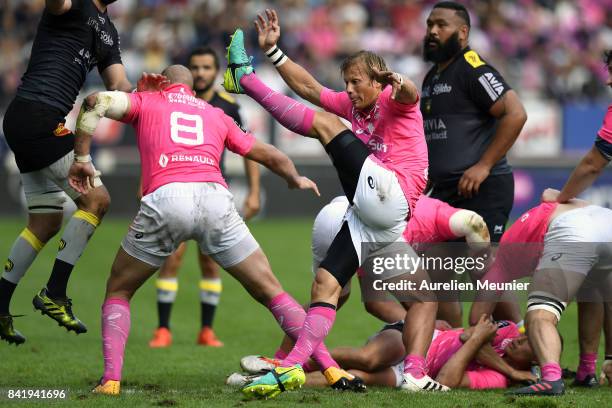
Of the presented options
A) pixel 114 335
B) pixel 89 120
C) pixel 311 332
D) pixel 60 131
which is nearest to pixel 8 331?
pixel 114 335

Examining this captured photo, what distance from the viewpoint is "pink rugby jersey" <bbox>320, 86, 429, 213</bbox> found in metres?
7.29

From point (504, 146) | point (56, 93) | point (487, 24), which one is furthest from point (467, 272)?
point (487, 24)

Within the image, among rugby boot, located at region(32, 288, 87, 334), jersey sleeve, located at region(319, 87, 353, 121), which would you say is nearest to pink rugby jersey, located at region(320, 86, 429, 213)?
jersey sleeve, located at region(319, 87, 353, 121)

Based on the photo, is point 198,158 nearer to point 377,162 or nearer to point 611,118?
point 377,162

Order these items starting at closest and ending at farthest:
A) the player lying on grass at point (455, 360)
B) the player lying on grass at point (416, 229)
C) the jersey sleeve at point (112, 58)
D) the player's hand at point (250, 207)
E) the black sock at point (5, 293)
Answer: the player lying on grass at point (455, 360) → the player lying on grass at point (416, 229) → the black sock at point (5, 293) → the jersey sleeve at point (112, 58) → the player's hand at point (250, 207)

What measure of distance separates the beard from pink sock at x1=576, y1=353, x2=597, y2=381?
118 inches

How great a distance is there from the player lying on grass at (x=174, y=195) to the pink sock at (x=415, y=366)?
434 mm

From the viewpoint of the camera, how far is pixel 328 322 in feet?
22.6

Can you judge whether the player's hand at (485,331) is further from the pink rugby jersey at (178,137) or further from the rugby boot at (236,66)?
the rugby boot at (236,66)

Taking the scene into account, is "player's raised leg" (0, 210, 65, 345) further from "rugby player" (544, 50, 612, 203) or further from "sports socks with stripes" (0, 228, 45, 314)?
"rugby player" (544, 50, 612, 203)

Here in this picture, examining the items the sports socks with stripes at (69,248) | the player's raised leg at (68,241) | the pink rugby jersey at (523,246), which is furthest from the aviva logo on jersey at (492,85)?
the sports socks with stripes at (69,248)

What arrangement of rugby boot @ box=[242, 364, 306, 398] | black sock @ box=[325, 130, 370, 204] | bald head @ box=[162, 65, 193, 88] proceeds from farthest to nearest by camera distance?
bald head @ box=[162, 65, 193, 88]
black sock @ box=[325, 130, 370, 204]
rugby boot @ box=[242, 364, 306, 398]

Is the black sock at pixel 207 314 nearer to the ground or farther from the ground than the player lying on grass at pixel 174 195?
nearer to the ground

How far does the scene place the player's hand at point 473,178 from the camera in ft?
29.0
